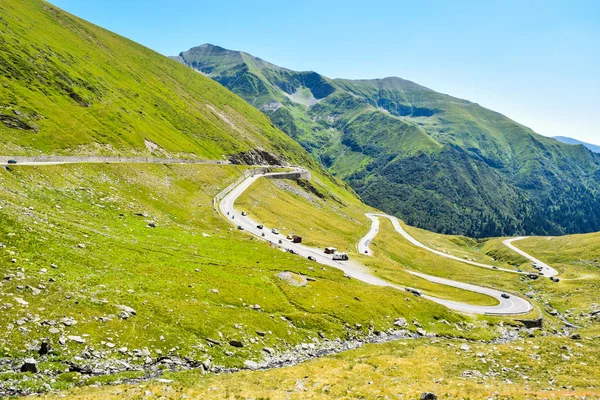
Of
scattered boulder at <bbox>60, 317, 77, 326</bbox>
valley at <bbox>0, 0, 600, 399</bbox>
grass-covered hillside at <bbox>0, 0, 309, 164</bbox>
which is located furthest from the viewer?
grass-covered hillside at <bbox>0, 0, 309, 164</bbox>

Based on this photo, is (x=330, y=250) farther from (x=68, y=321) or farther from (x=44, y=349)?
(x=44, y=349)

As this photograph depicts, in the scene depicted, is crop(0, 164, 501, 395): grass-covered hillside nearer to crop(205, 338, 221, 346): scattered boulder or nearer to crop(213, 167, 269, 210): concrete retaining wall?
crop(205, 338, 221, 346): scattered boulder

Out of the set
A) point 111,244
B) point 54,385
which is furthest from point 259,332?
point 111,244

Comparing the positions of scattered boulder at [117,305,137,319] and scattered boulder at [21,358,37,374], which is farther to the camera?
scattered boulder at [117,305,137,319]

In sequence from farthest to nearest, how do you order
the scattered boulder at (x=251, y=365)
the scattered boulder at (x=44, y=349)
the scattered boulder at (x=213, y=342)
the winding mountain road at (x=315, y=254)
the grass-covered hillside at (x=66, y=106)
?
the grass-covered hillside at (x=66, y=106)
the winding mountain road at (x=315, y=254)
the scattered boulder at (x=213, y=342)
the scattered boulder at (x=251, y=365)
the scattered boulder at (x=44, y=349)

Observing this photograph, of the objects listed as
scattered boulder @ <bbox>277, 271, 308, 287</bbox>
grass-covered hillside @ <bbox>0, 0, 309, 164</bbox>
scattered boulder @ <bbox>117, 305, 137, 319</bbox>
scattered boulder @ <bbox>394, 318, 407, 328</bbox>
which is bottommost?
scattered boulder @ <bbox>394, 318, 407, 328</bbox>

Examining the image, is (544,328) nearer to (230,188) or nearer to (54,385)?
(54,385)

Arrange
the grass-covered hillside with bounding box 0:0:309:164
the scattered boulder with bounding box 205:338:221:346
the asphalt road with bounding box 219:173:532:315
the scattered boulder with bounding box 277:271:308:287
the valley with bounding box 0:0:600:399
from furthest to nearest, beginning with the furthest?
the grass-covered hillside with bounding box 0:0:309:164 < the asphalt road with bounding box 219:173:532:315 < the scattered boulder with bounding box 277:271:308:287 < the scattered boulder with bounding box 205:338:221:346 < the valley with bounding box 0:0:600:399

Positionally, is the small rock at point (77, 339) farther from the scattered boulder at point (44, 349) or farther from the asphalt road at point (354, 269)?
the asphalt road at point (354, 269)

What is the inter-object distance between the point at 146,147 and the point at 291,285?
327 feet

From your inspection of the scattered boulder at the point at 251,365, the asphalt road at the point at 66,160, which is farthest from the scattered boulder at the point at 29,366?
the asphalt road at the point at 66,160

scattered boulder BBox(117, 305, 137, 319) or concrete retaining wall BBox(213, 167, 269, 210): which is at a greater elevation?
concrete retaining wall BBox(213, 167, 269, 210)

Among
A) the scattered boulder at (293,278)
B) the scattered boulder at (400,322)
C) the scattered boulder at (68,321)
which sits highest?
the scattered boulder at (68,321)

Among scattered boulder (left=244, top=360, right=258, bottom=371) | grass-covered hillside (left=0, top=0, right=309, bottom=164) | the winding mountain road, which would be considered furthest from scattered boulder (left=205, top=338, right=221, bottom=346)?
grass-covered hillside (left=0, top=0, right=309, bottom=164)
